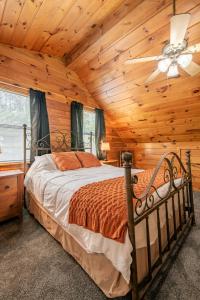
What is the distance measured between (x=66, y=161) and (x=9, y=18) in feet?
7.12

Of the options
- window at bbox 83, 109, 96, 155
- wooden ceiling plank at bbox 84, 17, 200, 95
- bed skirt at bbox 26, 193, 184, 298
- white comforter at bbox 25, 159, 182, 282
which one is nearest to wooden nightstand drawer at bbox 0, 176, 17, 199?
white comforter at bbox 25, 159, 182, 282

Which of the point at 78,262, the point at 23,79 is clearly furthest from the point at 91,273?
the point at 23,79

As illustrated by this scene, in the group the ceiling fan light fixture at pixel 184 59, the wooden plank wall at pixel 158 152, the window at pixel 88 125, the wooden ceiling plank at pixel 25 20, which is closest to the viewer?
the ceiling fan light fixture at pixel 184 59

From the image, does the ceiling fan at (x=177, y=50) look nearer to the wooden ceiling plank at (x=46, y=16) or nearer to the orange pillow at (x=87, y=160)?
the wooden ceiling plank at (x=46, y=16)

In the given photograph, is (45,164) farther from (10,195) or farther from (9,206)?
(9,206)

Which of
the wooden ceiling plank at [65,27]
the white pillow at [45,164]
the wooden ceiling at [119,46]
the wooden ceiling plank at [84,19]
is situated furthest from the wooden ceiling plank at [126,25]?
the white pillow at [45,164]

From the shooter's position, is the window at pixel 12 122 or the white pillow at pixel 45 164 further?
the window at pixel 12 122

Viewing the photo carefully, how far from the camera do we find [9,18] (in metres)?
2.21

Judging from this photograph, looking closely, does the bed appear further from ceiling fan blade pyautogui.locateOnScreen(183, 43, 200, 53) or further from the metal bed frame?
ceiling fan blade pyautogui.locateOnScreen(183, 43, 200, 53)

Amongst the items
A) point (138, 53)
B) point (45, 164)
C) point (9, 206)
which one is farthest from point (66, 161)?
point (138, 53)

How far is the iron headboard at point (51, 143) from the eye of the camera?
3.00m

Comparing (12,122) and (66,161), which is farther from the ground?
(12,122)

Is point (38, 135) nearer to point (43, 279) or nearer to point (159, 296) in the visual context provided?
point (43, 279)

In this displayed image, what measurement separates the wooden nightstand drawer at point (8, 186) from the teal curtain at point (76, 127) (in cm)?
161
